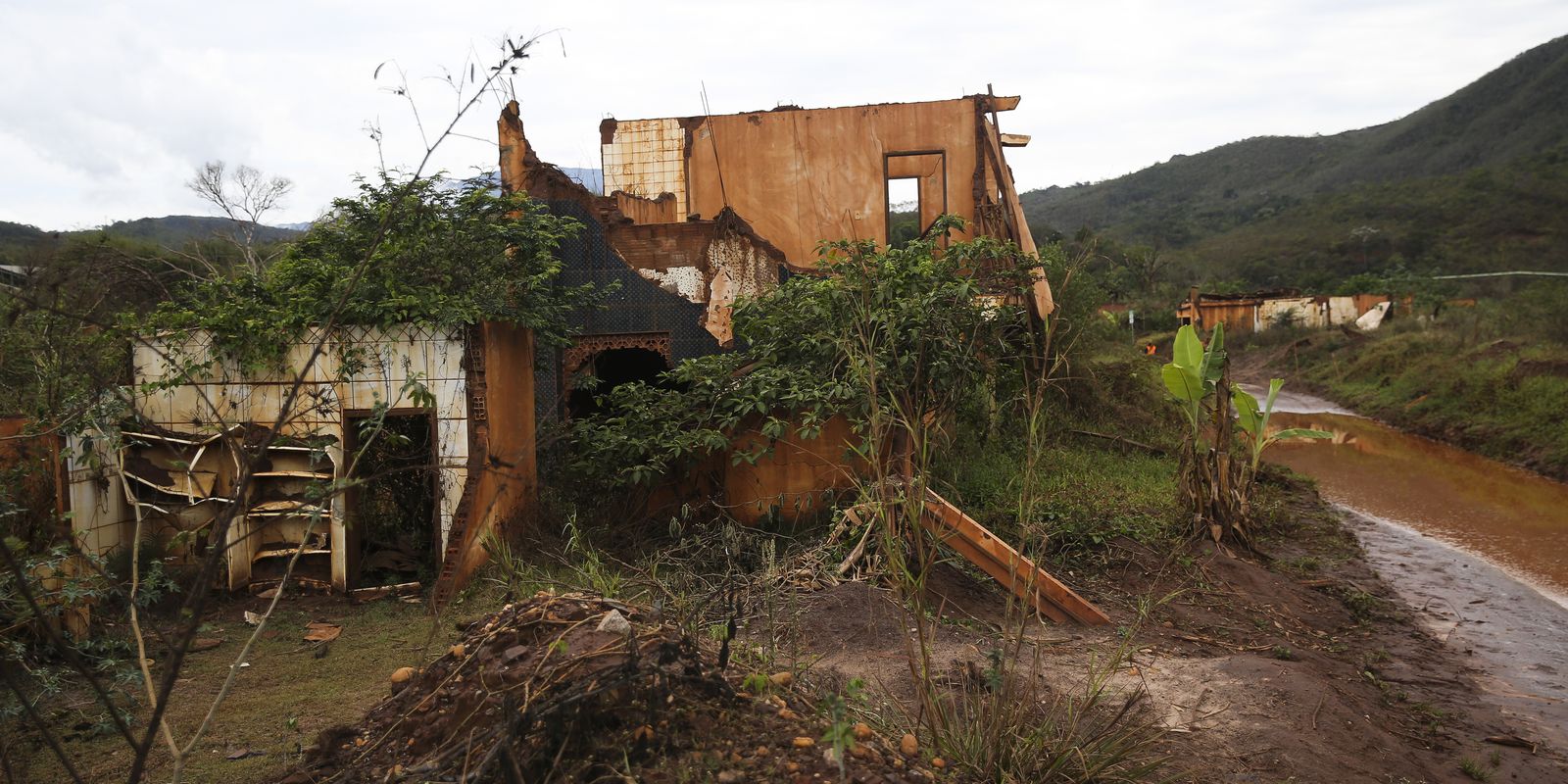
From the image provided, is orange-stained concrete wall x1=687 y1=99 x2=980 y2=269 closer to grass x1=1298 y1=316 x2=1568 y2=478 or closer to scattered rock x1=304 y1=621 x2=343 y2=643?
scattered rock x1=304 y1=621 x2=343 y2=643

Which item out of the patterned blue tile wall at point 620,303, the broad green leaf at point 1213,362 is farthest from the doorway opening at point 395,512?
the broad green leaf at point 1213,362

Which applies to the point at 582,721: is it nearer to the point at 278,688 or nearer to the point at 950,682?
the point at 950,682

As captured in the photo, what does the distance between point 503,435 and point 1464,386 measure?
18.5m

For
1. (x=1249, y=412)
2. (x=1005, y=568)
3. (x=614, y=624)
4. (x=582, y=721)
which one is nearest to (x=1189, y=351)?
(x=1249, y=412)

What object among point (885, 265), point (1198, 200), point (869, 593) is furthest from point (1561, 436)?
point (1198, 200)

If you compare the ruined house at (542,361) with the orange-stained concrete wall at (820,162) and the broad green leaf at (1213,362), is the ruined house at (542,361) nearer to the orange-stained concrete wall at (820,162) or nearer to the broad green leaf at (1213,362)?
the orange-stained concrete wall at (820,162)

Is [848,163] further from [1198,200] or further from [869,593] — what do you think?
[1198,200]

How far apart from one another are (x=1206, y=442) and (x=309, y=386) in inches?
317

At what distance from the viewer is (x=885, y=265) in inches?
335

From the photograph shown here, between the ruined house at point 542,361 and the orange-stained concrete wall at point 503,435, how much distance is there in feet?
0.08

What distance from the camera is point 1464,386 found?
18.1m

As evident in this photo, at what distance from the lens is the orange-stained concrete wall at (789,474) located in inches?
337

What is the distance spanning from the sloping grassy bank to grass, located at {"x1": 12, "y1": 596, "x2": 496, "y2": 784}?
15.4 metres

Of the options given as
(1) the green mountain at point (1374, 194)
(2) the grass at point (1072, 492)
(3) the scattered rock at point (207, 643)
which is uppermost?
(1) the green mountain at point (1374, 194)
